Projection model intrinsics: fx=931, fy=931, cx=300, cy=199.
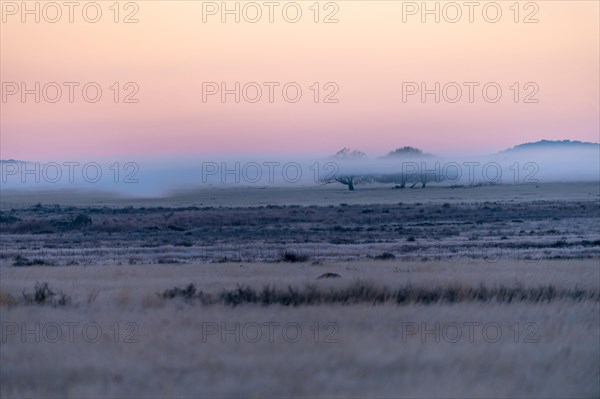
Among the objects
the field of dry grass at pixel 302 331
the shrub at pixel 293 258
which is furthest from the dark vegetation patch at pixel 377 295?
the shrub at pixel 293 258

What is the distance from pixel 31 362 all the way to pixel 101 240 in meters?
38.3

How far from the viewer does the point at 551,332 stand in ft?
48.8

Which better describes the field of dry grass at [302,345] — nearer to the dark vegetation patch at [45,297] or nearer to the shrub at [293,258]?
the dark vegetation patch at [45,297]

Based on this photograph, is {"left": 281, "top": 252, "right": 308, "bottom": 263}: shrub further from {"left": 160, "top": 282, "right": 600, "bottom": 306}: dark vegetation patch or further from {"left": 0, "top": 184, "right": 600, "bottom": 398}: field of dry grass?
{"left": 160, "top": 282, "right": 600, "bottom": 306}: dark vegetation patch

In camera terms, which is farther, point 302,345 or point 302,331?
point 302,331

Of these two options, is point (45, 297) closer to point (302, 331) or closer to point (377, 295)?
Result: point (302, 331)

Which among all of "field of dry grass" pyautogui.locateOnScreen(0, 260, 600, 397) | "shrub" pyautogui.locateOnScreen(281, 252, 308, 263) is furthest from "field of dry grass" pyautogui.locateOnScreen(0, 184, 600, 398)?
"shrub" pyautogui.locateOnScreen(281, 252, 308, 263)

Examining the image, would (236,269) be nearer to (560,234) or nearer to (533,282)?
(533,282)

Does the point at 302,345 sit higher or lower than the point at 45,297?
lower

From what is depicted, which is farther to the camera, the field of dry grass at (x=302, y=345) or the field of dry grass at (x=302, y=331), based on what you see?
the field of dry grass at (x=302, y=331)

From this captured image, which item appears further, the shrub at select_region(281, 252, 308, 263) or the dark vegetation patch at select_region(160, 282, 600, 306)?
the shrub at select_region(281, 252, 308, 263)

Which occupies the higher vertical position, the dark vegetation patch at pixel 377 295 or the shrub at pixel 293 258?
the dark vegetation patch at pixel 377 295

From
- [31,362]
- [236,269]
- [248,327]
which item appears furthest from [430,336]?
[236,269]

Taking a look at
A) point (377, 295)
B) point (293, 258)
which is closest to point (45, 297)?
point (377, 295)
